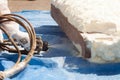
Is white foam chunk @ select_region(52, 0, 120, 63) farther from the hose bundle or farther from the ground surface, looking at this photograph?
the ground surface

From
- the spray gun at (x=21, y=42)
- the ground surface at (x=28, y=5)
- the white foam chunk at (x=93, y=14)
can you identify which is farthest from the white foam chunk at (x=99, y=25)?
the ground surface at (x=28, y=5)

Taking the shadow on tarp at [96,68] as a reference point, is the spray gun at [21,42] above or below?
above

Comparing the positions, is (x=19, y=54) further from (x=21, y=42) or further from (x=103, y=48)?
(x=103, y=48)

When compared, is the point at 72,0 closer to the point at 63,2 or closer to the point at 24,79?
the point at 63,2

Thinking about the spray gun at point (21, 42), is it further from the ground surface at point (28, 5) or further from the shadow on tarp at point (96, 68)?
the ground surface at point (28, 5)

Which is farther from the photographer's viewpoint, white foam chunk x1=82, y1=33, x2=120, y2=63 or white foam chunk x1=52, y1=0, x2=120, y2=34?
white foam chunk x1=52, y1=0, x2=120, y2=34

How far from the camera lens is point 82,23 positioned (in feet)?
5.49

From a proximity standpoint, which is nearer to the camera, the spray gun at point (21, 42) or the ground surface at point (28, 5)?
the spray gun at point (21, 42)

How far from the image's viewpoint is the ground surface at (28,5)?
13.1ft

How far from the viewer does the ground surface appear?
3.99 m

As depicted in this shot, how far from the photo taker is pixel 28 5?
4.23 metres

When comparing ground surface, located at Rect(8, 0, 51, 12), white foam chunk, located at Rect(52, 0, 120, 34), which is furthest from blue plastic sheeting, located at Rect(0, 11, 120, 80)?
ground surface, located at Rect(8, 0, 51, 12)

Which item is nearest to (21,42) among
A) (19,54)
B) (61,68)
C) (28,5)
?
(19,54)

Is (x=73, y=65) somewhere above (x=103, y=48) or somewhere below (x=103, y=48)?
below
